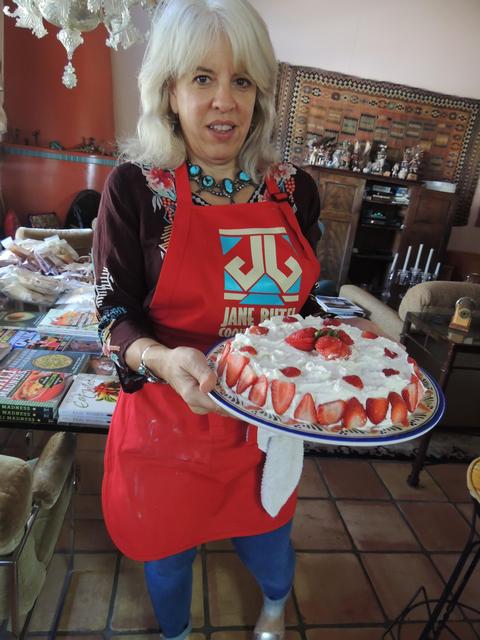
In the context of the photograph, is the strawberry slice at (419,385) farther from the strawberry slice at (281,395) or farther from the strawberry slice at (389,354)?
the strawberry slice at (281,395)

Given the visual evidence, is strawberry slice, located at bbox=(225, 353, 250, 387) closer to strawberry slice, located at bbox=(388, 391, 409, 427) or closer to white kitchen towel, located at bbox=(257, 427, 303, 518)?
white kitchen towel, located at bbox=(257, 427, 303, 518)

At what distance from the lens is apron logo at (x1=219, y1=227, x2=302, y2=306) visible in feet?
3.09

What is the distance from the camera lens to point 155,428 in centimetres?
91

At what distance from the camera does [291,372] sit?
0.85 meters

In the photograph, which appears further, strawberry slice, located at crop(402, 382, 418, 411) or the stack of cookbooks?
the stack of cookbooks

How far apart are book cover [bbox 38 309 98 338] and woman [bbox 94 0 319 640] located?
694 mm

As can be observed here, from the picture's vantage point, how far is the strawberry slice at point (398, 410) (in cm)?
79

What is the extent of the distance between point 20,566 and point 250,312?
76cm

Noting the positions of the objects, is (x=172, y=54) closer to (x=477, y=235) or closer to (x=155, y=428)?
(x=155, y=428)

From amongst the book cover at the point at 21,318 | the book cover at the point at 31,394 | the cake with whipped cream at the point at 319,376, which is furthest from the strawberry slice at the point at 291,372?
the book cover at the point at 21,318

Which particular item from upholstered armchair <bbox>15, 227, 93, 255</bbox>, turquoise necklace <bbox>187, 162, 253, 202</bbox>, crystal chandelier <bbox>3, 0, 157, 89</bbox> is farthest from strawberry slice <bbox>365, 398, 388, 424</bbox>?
upholstered armchair <bbox>15, 227, 93, 255</bbox>

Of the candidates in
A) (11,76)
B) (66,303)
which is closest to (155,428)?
(66,303)

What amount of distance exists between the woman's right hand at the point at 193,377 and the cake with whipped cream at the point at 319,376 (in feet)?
0.25

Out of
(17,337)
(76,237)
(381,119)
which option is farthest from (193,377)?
(381,119)
